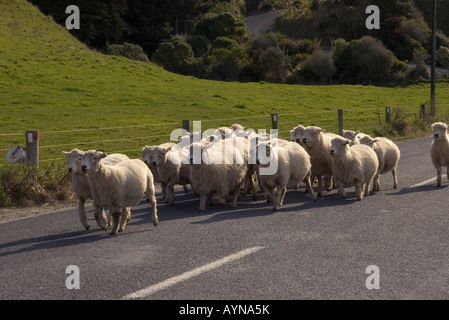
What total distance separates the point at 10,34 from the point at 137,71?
340 inches

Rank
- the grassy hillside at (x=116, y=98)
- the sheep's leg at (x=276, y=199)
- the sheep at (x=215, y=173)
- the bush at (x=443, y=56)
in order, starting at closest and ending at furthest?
the sheep's leg at (x=276, y=199)
the sheep at (x=215, y=173)
the grassy hillside at (x=116, y=98)
the bush at (x=443, y=56)

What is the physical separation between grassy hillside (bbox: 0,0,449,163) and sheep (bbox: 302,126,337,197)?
7.65 m

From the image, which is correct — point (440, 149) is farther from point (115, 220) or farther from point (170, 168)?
point (115, 220)

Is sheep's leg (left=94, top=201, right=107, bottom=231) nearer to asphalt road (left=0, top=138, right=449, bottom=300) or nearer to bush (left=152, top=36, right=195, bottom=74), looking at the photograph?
asphalt road (left=0, top=138, right=449, bottom=300)

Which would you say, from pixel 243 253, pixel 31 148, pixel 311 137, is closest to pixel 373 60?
pixel 311 137

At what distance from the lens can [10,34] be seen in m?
44.8

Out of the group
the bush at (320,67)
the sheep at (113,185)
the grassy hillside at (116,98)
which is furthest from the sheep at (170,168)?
the bush at (320,67)

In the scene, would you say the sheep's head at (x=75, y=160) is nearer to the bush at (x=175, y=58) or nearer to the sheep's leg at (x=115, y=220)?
the sheep's leg at (x=115, y=220)

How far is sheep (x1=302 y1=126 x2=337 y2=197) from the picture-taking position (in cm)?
1344

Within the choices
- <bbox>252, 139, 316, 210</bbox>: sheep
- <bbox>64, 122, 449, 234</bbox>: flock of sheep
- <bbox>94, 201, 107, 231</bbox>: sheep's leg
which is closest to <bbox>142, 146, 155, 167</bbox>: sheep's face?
<bbox>64, 122, 449, 234</bbox>: flock of sheep

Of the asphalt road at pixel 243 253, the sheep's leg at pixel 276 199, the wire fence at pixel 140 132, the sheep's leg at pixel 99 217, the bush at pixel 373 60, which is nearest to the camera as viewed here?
the asphalt road at pixel 243 253

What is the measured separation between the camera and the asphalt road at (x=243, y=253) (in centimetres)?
682

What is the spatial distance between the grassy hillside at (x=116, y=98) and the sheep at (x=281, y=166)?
27.5ft
